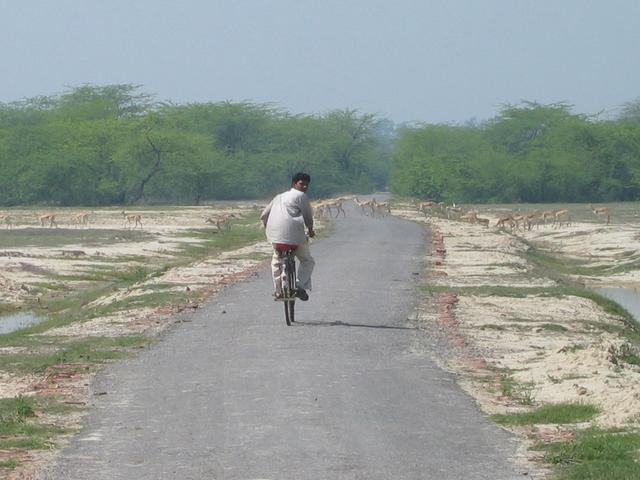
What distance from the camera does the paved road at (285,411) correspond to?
809cm

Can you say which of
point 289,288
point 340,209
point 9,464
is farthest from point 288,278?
point 340,209

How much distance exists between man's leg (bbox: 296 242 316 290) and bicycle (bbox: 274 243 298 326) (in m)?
0.07

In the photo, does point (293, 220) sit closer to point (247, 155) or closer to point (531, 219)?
point (531, 219)

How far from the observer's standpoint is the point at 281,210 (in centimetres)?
1564

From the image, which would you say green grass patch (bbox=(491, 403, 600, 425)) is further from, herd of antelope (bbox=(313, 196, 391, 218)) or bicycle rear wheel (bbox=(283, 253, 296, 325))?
herd of antelope (bbox=(313, 196, 391, 218))

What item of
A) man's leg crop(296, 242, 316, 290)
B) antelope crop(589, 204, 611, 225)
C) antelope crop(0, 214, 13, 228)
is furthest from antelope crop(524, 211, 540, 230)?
man's leg crop(296, 242, 316, 290)

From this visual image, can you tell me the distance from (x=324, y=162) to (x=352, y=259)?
85.5 meters

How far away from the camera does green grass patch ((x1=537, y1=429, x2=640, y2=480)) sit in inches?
308

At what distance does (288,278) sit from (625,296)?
17.3 metres

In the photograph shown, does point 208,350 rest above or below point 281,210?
below

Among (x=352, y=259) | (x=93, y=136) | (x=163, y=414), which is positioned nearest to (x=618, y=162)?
(x=93, y=136)

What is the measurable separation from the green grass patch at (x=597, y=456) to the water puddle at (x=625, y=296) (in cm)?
1768

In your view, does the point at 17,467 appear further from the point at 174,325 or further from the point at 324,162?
the point at 324,162

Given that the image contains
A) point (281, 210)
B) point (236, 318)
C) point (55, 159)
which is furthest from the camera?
point (55, 159)
